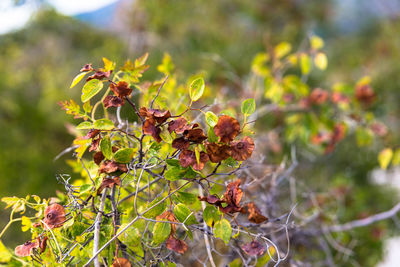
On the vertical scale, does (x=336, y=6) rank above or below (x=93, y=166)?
below

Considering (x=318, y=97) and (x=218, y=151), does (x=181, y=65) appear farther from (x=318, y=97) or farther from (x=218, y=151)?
(x=218, y=151)

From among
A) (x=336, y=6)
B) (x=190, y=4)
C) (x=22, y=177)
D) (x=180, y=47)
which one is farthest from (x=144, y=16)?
(x=336, y=6)

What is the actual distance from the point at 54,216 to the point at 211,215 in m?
0.23

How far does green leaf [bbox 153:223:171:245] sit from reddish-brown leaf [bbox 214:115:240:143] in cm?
16

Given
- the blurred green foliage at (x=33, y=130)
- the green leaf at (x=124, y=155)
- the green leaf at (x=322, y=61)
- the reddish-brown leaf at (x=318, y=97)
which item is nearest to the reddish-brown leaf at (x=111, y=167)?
the green leaf at (x=124, y=155)

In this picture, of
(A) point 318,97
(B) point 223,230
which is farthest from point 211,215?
(A) point 318,97

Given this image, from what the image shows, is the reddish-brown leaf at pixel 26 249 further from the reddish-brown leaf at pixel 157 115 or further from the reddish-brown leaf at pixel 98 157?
the reddish-brown leaf at pixel 157 115

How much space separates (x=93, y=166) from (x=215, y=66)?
205 cm

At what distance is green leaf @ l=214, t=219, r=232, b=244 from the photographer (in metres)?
0.49

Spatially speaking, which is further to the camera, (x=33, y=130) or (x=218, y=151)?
(x=33, y=130)

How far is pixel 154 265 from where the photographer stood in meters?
0.56

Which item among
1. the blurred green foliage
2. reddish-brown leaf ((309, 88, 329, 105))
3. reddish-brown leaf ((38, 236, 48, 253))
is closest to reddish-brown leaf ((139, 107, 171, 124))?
reddish-brown leaf ((38, 236, 48, 253))

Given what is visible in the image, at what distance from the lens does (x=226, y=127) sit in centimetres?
46

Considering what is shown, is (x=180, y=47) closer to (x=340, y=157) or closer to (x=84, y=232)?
(x=340, y=157)
